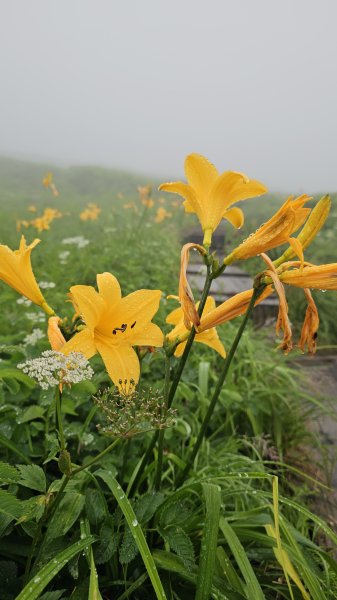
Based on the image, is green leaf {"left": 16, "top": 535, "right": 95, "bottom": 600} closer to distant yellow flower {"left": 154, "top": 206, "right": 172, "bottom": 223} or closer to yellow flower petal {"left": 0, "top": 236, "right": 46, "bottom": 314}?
yellow flower petal {"left": 0, "top": 236, "right": 46, "bottom": 314}

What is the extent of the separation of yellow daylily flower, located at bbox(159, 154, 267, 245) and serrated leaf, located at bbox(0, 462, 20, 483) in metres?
0.58

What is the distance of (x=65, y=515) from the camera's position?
0.94 m

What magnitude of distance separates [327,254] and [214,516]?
5.24 meters

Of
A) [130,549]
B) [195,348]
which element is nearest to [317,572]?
[130,549]

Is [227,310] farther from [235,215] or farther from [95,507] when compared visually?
[95,507]

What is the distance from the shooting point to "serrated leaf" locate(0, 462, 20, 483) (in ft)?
2.52

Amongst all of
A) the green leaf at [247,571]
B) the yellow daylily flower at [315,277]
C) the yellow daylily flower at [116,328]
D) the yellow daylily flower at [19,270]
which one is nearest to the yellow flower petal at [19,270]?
the yellow daylily flower at [19,270]

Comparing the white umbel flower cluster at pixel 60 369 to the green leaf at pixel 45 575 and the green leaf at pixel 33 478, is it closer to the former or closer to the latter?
the green leaf at pixel 33 478

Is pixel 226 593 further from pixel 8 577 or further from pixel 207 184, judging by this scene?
pixel 207 184

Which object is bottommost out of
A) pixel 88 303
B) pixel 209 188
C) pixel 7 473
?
pixel 7 473

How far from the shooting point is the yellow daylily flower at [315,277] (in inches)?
29.7

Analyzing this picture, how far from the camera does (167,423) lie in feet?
2.57

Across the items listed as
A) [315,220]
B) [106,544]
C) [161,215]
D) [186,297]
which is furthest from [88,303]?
[161,215]

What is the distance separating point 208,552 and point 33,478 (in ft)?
1.30
